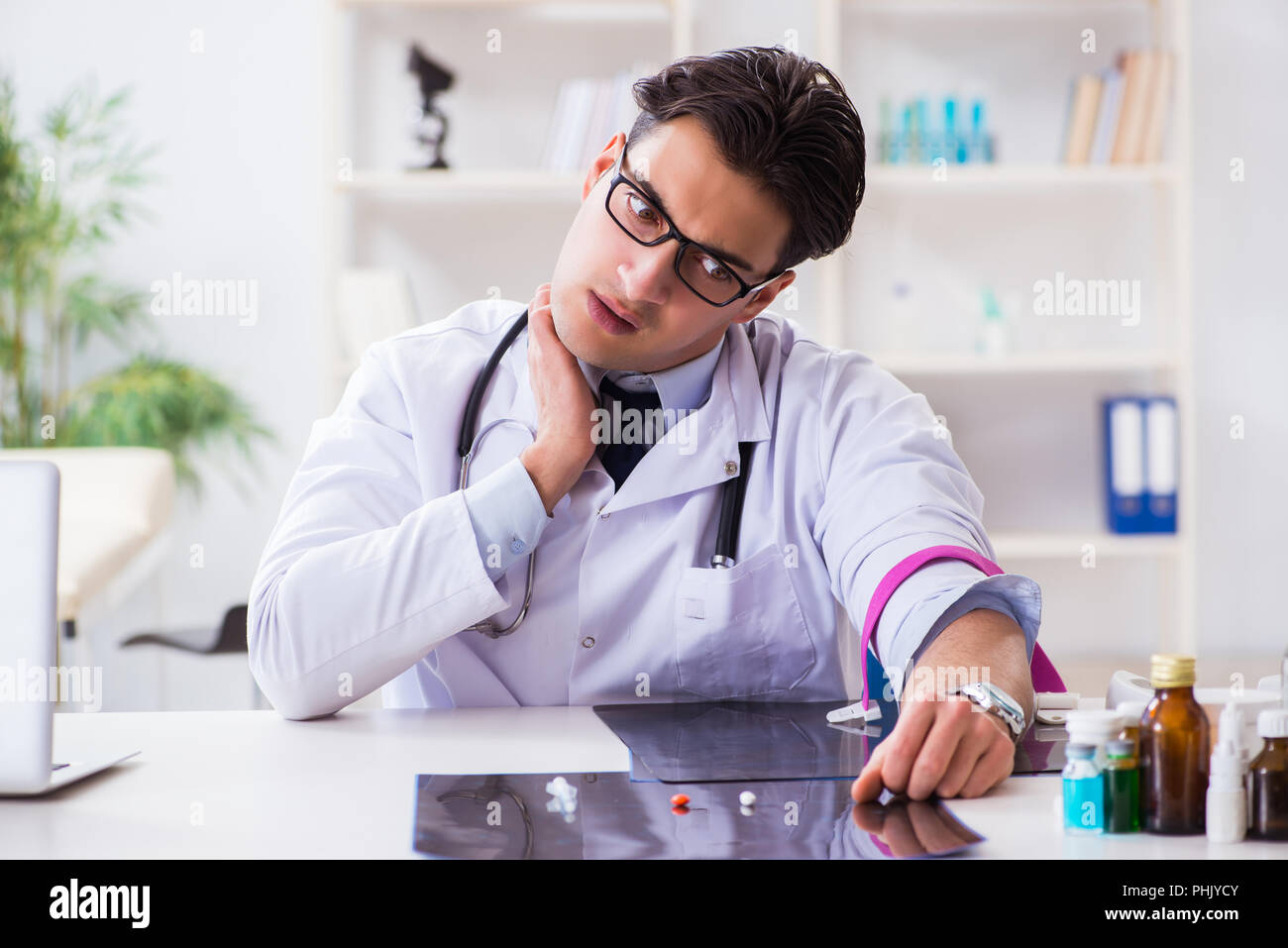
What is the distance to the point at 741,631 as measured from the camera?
1400 mm

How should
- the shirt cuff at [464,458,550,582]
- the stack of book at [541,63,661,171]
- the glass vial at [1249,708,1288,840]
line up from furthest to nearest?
the stack of book at [541,63,661,171]
the shirt cuff at [464,458,550,582]
the glass vial at [1249,708,1288,840]

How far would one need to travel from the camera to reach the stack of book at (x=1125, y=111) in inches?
129

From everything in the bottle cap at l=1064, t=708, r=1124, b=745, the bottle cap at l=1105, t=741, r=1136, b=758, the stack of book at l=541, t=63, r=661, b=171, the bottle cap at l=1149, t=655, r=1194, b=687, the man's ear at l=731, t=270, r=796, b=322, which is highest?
the stack of book at l=541, t=63, r=661, b=171

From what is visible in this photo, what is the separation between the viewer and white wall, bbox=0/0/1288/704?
11.6 ft

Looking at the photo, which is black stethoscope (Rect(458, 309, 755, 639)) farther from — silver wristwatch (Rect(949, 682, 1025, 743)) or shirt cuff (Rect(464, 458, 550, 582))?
silver wristwatch (Rect(949, 682, 1025, 743))

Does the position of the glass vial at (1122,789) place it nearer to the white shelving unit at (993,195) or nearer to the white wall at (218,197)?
the white shelving unit at (993,195)

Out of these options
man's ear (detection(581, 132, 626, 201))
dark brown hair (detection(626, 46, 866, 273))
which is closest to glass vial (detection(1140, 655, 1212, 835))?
dark brown hair (detection(626, 46, 866, 273))

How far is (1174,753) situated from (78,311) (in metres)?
3.28

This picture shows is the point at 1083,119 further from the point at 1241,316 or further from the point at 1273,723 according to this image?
the point at 1273,723

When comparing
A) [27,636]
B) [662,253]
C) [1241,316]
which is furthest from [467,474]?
[1241,316]

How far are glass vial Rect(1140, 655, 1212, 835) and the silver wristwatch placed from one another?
0.60 feet

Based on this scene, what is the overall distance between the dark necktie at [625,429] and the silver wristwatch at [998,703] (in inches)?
21.0
